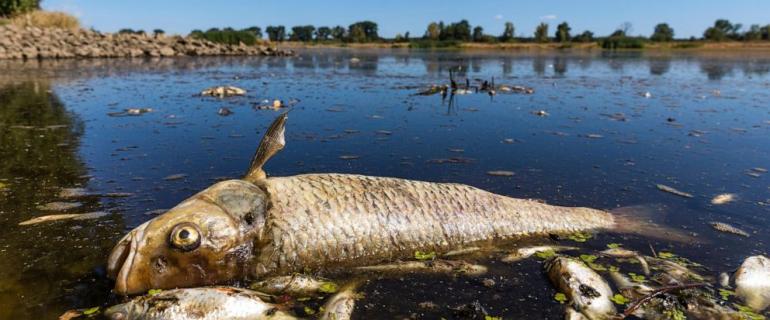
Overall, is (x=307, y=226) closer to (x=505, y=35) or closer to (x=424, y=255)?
(x=424, y=255)

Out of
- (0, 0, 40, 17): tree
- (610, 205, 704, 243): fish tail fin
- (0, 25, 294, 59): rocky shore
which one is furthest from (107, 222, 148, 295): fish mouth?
(0, 0, 40, 17): tree

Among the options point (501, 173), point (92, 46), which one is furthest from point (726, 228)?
point (92, 46)

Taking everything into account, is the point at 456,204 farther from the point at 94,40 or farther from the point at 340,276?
the point at 94,40

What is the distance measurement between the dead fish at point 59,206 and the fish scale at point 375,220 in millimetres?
2789

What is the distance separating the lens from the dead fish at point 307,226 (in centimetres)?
354

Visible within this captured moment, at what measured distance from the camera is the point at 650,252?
456 cm

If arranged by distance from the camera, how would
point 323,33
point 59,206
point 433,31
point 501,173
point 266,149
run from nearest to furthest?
point 266,149 → point 59,206 → point 501,173 → point 433,31 → point 323,33

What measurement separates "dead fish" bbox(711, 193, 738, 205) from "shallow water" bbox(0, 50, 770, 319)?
108 millimetres

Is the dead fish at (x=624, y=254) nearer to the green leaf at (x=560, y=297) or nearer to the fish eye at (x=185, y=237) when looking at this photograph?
the green leaf at (x=560, y=297)

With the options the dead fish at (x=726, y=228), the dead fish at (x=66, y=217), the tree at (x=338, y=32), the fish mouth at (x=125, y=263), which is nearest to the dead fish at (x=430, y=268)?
the fish mouth at (x=125, y=263)

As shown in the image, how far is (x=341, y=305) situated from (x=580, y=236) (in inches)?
110

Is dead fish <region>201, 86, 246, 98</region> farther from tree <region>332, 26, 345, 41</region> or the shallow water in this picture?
tree <region>332, 26, 345, 41</region>

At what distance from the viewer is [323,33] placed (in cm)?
15288

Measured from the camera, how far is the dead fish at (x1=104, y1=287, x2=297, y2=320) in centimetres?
313
